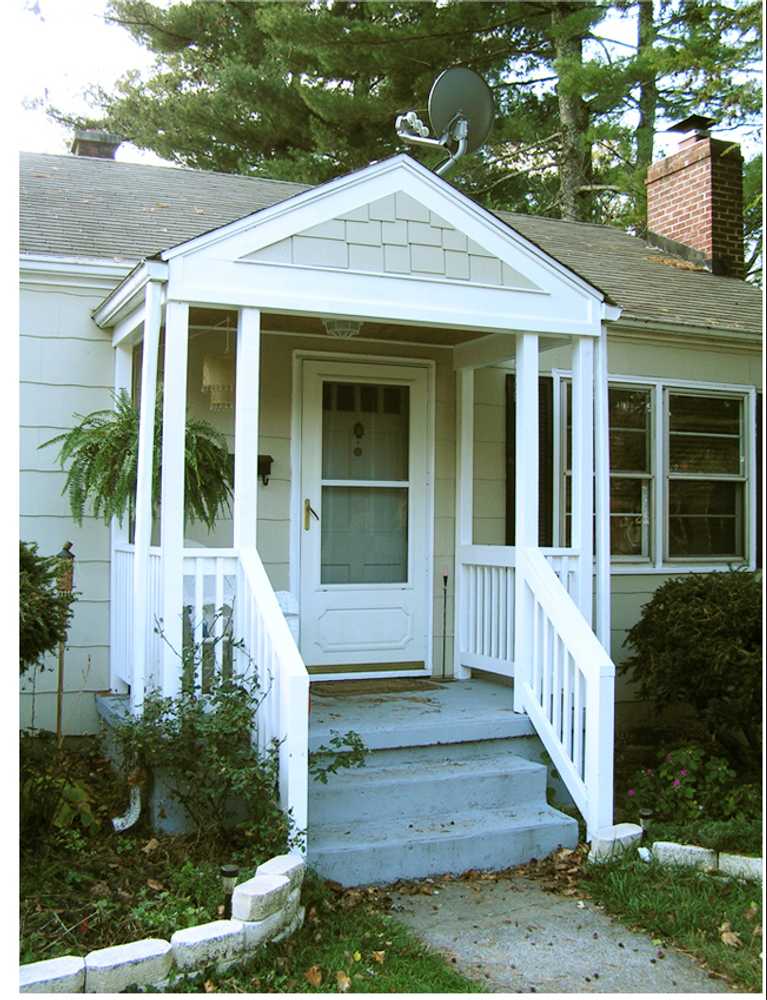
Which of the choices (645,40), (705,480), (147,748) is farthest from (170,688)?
(645,40)

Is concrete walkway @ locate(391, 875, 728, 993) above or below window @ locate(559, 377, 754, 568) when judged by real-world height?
below

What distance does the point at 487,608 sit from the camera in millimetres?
6605

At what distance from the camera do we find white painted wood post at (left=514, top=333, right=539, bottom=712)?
577 cm

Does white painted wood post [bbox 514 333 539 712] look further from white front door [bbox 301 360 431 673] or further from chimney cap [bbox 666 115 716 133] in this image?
chimney cap [bbox 666 115 716 133]

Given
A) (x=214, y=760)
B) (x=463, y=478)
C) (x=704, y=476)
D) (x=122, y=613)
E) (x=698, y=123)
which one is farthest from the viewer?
(x=698, y=123)

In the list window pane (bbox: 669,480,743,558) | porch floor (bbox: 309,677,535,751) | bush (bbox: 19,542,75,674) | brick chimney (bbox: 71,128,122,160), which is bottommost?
porch floor (bbox: 309,677,535,751)

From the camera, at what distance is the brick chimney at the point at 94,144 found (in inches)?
377

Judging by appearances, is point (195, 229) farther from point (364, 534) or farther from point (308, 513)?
point (364, 534)

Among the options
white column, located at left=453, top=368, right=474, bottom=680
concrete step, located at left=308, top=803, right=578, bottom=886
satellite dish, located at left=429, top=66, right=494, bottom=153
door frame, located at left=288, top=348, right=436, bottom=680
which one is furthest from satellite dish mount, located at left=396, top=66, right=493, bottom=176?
concrete step, located at left=308, top=803, right=578, bottom=886

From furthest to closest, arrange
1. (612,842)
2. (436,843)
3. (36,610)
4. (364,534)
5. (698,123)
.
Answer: (698,123)
(364,534)
(612,842)
(436,843)
(36,610)

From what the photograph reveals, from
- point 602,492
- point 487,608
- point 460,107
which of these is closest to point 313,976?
point 487,608

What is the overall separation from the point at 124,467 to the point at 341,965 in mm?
2806

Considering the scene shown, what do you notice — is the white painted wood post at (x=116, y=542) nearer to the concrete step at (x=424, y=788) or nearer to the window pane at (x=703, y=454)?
the concrete step at (x=424, y=788)

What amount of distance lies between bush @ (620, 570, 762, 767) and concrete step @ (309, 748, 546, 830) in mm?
1283
